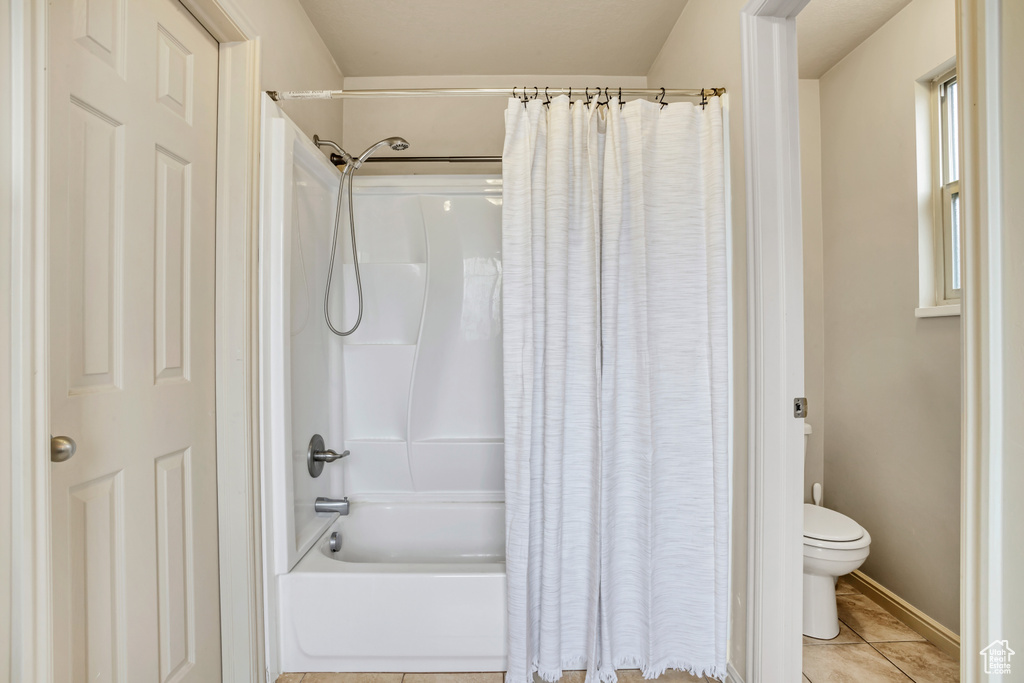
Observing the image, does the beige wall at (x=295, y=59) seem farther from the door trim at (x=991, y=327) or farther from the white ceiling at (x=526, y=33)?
the door trim at (x=991, y=327)

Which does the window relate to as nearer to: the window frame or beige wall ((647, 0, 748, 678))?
the window frame

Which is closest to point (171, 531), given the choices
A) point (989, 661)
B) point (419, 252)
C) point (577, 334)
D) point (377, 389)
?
point (377, 389)

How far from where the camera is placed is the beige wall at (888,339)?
1.96 m

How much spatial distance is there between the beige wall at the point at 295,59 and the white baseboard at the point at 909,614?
9.77 ft

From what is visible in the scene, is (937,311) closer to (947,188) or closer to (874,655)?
(947,188)

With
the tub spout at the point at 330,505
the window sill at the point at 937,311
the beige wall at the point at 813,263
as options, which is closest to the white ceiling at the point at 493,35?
the beige wall at the point at 813,263

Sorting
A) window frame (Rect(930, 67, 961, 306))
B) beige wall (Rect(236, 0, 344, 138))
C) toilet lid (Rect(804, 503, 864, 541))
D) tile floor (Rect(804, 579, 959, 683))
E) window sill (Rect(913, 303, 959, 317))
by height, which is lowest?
tile floor (Rect(804, 579, 959, 683))

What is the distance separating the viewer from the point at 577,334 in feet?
5.12

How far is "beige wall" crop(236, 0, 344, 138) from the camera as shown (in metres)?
1.69

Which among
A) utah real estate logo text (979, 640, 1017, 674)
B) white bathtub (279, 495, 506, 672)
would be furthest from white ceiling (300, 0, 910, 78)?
utah real estate logo text (979, 640, 1017, 674)

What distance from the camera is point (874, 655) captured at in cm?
186

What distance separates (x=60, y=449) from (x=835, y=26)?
2.92 m

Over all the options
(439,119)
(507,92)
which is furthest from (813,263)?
(439,119)

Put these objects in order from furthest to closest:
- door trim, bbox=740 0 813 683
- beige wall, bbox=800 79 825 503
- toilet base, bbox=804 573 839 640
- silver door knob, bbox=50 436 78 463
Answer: beige wall, bbox=800 79 825 503 < toilet base, bbox=804 573 839 640 < door trim, bbox=740 0 813 683 < silver door knob, bbox=50 436 78 463
